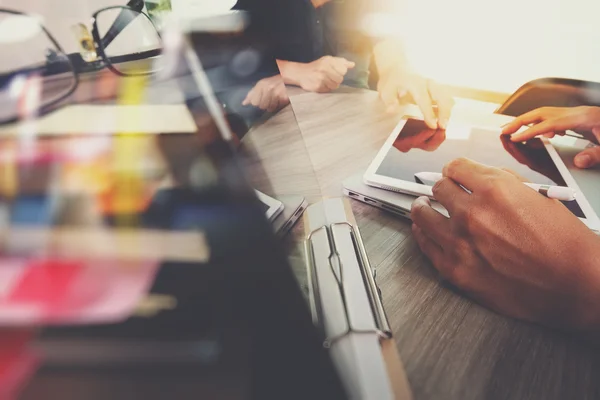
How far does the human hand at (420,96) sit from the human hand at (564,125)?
11cm

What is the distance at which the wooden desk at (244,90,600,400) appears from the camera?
253mm

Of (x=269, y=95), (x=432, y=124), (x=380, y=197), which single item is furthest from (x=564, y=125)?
(x=269, y=95)

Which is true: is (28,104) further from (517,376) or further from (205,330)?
(517,376)

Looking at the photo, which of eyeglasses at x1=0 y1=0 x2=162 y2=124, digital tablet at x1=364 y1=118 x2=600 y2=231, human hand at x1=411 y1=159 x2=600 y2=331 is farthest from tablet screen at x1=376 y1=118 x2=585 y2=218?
eyeglasses at x1=0 y1=0 x2=162 y2=124

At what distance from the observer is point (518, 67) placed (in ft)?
5.21

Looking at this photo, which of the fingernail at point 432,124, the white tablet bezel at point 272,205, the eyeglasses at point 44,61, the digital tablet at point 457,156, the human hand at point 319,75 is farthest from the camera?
the human hand at point 319,75

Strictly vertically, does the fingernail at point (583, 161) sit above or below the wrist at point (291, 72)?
below

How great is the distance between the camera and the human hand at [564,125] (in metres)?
0.54

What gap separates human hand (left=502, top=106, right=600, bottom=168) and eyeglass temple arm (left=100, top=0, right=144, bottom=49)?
56 cm

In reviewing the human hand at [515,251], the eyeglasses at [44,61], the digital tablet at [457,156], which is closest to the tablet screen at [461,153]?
the digital tablet at [457,156]

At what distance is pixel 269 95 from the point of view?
0.48 meters

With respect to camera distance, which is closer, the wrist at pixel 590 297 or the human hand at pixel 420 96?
the wrist at pixel 590 297

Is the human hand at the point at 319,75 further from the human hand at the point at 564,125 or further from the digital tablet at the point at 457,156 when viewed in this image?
the human hand at the point at 564,125

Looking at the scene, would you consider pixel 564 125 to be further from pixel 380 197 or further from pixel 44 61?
pixel 44 61
